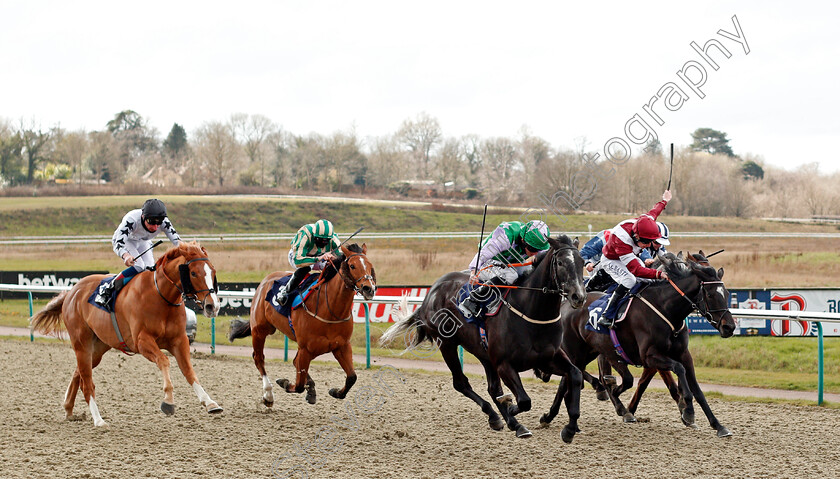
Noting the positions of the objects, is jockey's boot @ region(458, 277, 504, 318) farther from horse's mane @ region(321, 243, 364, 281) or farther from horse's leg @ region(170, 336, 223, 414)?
horse's leg @ region(170, 336, 223, 414)

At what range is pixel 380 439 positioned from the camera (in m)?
6.58

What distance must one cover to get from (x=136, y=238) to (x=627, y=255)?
4471 millimetres

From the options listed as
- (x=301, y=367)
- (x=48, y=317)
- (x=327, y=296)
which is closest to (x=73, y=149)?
(x=48, y=317)

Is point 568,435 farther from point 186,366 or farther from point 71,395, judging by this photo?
point 71,395

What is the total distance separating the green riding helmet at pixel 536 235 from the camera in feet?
21.5

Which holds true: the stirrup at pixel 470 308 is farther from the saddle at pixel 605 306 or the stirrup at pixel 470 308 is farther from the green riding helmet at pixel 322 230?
the green riding helmet at pixel 322 230

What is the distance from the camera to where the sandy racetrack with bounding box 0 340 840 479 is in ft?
18.1

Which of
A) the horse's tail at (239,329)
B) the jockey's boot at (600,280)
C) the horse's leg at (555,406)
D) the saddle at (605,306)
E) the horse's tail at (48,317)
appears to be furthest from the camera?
the horse's tail at (239,329)

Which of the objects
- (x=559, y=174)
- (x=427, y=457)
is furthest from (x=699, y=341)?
(x=559, y=174)

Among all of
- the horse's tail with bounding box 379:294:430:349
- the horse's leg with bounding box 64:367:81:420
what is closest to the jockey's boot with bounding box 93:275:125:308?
the horse's leg with bounding box 64:367:81:420

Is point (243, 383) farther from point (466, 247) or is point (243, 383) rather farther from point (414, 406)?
point (466, 247)

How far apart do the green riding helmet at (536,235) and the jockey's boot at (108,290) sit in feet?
11.5

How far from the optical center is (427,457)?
5.93 m

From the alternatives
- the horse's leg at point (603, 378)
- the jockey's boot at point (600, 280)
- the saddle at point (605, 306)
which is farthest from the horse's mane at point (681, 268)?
the horse's leg at point (603, 378)
